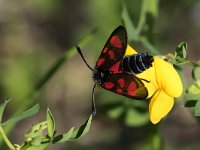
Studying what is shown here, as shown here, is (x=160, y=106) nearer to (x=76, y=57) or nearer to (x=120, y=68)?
(x=120, y=68)

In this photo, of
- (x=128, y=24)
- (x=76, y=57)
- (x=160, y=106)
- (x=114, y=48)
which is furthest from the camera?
(x=76, y=57)

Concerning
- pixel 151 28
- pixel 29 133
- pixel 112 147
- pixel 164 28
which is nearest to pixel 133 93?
pixel 29 133

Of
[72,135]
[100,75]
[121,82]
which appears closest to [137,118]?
[100,75]

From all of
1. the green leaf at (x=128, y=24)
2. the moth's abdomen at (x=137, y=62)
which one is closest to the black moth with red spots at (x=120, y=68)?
the moth's abdomen at (x=137, y=62)

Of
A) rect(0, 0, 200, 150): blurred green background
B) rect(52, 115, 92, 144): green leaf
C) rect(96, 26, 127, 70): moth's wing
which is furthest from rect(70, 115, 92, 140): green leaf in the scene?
rect(0, 0, 200, 150): blurred green background

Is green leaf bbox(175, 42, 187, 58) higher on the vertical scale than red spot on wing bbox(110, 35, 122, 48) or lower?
lower

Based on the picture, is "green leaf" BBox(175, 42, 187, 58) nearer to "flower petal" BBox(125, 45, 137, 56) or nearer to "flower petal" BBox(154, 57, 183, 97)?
"flower petal" BBox(154, 57, 183, 97)
